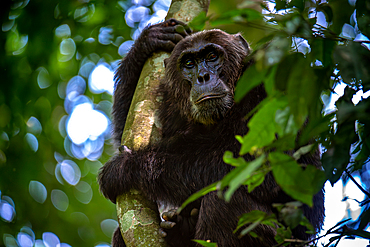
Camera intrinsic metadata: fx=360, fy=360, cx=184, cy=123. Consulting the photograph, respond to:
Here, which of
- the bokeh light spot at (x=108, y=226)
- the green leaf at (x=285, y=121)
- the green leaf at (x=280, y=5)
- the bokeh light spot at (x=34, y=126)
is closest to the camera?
the green leaf at (x=285, y=121)

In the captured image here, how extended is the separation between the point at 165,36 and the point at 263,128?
2849mm

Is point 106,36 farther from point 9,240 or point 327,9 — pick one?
point 327,9

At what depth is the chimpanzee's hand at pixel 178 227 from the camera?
2.78 m

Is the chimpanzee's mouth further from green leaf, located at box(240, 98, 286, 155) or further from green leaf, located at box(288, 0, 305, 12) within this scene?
green leaf, located at box(240, 98, 286, 155)

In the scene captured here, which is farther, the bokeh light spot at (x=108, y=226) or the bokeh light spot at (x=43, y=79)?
the bokeh light spot at (x=108, y=226)

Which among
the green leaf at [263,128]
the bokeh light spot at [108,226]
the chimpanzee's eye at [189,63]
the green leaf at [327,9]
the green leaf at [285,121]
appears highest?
the green leaf at [327,9]

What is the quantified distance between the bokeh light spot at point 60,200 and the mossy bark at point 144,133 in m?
4.72

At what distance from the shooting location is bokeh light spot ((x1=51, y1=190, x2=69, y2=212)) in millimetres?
7473

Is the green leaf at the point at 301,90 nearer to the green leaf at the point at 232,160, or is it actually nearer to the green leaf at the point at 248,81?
the green leaf at the point at 248,81

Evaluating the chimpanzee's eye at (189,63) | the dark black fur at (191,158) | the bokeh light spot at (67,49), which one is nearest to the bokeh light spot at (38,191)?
the bokeh light spot at (67,49)

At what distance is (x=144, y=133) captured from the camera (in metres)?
3.17

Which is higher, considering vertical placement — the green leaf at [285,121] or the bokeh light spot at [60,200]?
the green leaf at [285,121]

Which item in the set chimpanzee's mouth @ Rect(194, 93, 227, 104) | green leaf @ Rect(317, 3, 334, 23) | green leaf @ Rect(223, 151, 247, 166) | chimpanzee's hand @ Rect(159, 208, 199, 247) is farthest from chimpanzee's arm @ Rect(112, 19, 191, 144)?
green leaf @ Rect(223, 151, 247, 166)

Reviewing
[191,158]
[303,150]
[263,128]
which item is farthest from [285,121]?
[191,158]
